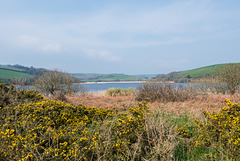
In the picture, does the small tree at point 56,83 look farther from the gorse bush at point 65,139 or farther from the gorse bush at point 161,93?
the gorse bush at point 65,139

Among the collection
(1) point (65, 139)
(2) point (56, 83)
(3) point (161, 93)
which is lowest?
(1) point (65, 139)

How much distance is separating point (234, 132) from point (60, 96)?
7.01m

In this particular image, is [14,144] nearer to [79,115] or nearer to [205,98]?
[79,115]

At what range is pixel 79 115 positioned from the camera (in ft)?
15.5

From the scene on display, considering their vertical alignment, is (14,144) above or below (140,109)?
below

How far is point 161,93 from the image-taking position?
27.5 ft

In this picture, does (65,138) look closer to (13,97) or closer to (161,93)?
(13,97)

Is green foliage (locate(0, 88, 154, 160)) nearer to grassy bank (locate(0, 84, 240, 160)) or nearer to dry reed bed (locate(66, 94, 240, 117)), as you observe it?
grassy bank (locate(0, 84, 240, 160))

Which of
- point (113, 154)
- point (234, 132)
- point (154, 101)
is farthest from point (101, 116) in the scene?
point (154, 101)

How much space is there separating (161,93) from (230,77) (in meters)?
7.09

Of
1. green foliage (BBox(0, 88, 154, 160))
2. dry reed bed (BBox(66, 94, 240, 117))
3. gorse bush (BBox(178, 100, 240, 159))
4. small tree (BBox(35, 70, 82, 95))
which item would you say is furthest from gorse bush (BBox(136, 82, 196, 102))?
small tree (BBox(35, 70, 82, 95))

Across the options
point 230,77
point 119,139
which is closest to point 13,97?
point 119,139

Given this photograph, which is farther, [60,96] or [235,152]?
[60,96]

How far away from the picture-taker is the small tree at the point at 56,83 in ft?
41.2
